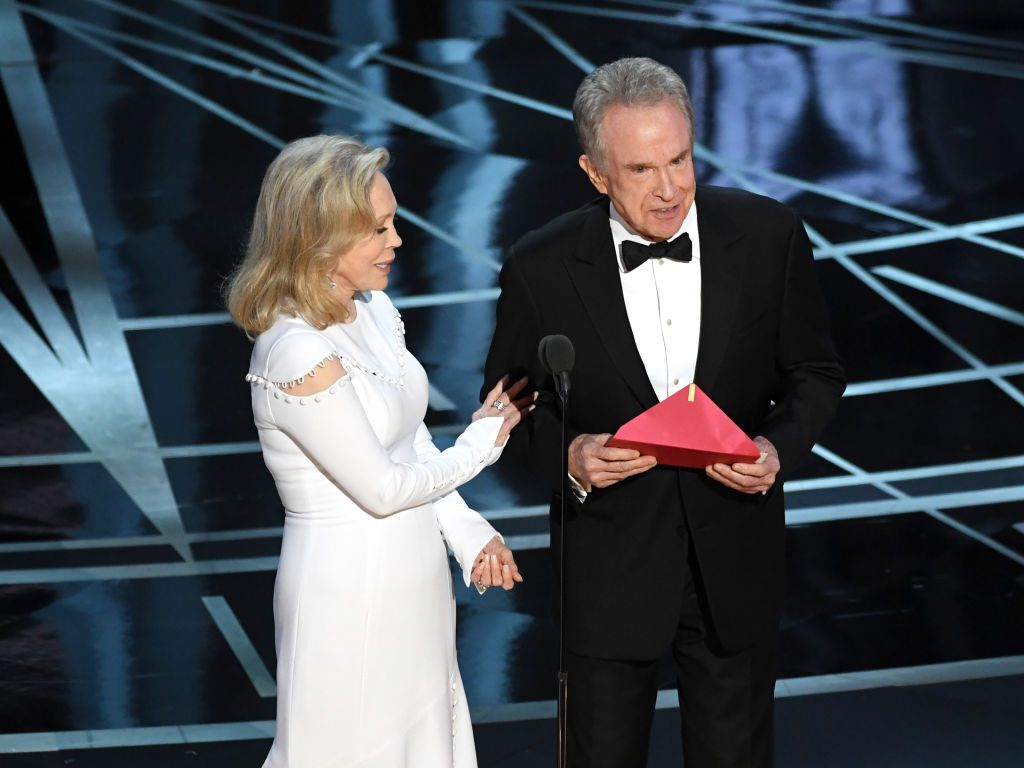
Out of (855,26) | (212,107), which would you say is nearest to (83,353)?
(212,107)

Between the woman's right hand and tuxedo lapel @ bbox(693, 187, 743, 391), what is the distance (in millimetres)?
354

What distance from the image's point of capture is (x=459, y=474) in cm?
294

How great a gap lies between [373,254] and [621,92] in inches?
21.4

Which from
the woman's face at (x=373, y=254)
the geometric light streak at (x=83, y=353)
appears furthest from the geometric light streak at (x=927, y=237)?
the woman's face at (x=373, y=254)

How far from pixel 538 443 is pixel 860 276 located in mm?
4168

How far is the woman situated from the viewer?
9.08 ft

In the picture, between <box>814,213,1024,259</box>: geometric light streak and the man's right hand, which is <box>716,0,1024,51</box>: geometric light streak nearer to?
<box>814,213,1024,259</box>: geometric light streak

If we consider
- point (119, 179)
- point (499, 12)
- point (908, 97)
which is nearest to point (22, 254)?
point (119, 179)

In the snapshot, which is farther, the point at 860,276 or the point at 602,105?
the point at 860,276

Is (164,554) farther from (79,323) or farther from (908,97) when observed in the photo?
(908,97)

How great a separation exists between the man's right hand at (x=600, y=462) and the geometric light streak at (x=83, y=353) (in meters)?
2.71

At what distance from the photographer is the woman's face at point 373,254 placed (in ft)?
9.34

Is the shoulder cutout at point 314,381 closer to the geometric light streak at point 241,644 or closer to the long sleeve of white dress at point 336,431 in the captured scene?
the long sleeve of white dress at point 336,431

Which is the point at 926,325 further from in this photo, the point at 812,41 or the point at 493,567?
the point at 493,567
